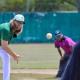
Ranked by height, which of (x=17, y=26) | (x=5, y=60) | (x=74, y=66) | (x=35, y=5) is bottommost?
(x=35, y=5)

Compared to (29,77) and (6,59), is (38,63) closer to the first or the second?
(29,77)

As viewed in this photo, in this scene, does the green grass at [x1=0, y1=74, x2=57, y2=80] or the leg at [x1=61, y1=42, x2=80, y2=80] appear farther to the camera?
the green grass at [x1=0, y1=74, x2=57, y2=80]

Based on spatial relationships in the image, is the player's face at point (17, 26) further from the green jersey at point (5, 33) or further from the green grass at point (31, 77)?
the green grass at point (31, 77)

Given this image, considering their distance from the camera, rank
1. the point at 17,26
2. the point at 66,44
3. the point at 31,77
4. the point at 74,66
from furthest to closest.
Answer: the point at 31,77 → the point at 66,44 → the point at 17,26 → the point at 74,66

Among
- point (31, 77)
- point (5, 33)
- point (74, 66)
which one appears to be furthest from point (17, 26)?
point (74, 66)

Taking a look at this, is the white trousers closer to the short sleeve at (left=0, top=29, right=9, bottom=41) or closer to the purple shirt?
the short sleeve at (left=0, top=29, right=9, bottom=41)

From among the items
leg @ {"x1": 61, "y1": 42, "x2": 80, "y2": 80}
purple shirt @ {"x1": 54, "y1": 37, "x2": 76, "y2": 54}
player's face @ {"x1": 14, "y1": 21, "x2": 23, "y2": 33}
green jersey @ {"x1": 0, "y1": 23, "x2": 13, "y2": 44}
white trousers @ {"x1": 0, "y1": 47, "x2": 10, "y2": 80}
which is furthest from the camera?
purple shirt @ {"x1": 54, "y1": 37, "x2": 76, "y2": 54}

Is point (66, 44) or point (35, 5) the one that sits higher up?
point (66, 44)

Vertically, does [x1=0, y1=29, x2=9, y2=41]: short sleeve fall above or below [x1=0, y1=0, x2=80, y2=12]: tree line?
above

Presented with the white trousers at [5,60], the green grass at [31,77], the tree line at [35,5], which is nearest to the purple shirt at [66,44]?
the green grass at [31,77]

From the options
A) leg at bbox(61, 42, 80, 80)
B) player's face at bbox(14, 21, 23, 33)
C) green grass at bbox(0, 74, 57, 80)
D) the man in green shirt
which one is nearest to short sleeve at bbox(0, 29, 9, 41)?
the man in green shirt

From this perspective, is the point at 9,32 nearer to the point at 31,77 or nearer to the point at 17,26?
the point at 17,26

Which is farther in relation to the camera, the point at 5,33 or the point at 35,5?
the point at 35,5

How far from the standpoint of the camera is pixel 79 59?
11.2 ft
